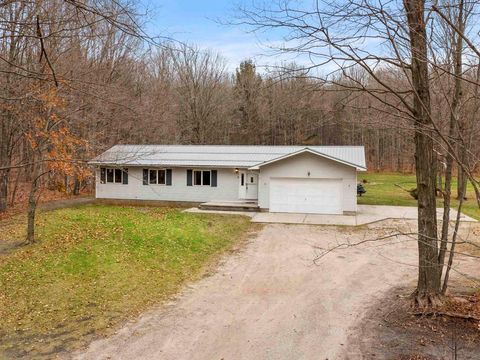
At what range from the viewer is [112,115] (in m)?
25.2

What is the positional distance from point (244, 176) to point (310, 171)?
4010 mm

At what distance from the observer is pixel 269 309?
8.05 meters

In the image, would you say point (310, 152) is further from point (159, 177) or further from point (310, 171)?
point (159, 177)

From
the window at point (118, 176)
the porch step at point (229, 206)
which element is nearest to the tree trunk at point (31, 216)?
the porch step at point (229, 206)

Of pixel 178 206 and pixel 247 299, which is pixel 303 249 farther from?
pixel 178 206

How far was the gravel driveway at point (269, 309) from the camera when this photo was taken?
6.29 m

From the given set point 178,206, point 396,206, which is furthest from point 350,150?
point 178,206

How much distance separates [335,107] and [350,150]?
17.1 meters

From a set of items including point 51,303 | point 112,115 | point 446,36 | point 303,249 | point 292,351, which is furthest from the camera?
point 112,115

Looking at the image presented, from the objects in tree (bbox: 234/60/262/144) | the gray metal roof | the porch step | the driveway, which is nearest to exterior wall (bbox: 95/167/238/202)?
the gray metal roof

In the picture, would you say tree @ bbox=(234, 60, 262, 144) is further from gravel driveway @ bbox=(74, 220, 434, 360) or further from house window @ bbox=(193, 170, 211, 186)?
gravel driveway @ bbox=(74, 220, 434, 360)

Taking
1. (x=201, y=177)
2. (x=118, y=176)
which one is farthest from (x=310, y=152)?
(x=118, y=176)

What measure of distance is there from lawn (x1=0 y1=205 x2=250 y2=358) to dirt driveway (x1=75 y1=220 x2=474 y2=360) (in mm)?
678

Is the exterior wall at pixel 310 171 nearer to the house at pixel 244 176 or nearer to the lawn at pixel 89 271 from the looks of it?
the house at pixel 244 176
